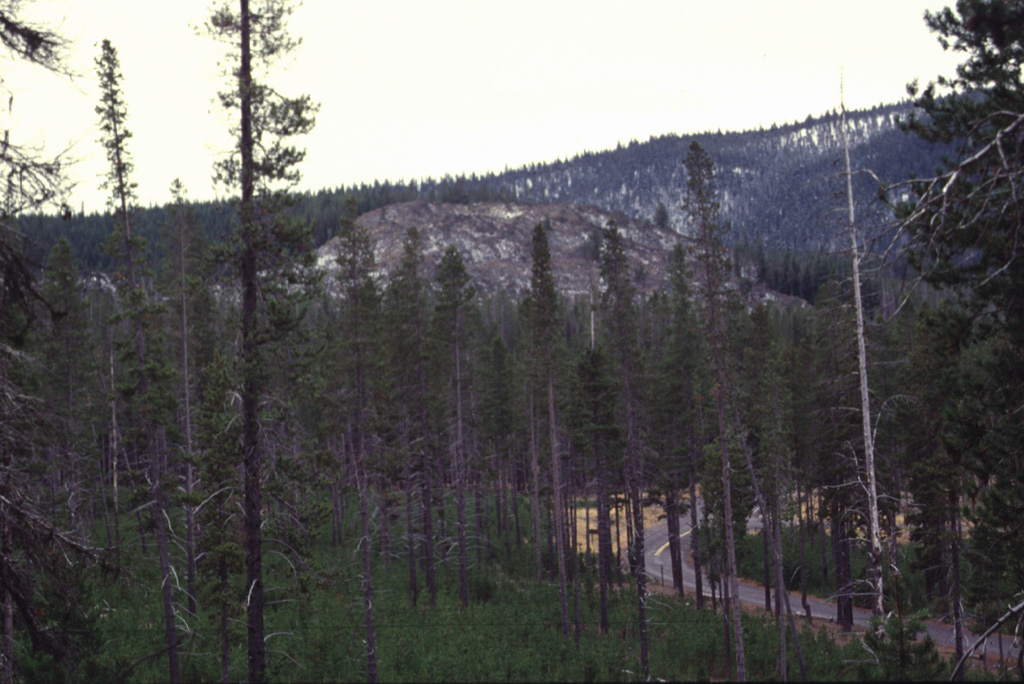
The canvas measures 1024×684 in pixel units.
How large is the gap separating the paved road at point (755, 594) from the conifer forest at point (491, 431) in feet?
1.76

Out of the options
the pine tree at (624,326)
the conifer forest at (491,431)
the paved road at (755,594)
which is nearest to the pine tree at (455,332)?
the conifer forest at (491,431)

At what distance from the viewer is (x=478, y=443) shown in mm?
56312

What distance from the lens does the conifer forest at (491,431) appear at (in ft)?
26.4

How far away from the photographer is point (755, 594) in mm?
44594

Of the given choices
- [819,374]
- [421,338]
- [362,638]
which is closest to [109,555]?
[362,638]

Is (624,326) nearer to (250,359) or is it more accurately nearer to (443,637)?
(443,637)

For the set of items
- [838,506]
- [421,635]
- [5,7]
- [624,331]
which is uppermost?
[5,7]

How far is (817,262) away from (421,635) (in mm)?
157700

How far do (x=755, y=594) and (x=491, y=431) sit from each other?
20.9 m

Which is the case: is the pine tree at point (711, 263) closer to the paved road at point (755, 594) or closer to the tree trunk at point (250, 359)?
the paved road at point (755, 594)

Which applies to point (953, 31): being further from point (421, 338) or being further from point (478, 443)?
point (478, 443)

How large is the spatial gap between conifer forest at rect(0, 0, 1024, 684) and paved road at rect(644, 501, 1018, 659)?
54 cm

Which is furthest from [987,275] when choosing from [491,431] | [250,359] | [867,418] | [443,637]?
[491,431]

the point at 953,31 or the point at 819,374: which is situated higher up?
the point at 953,31
